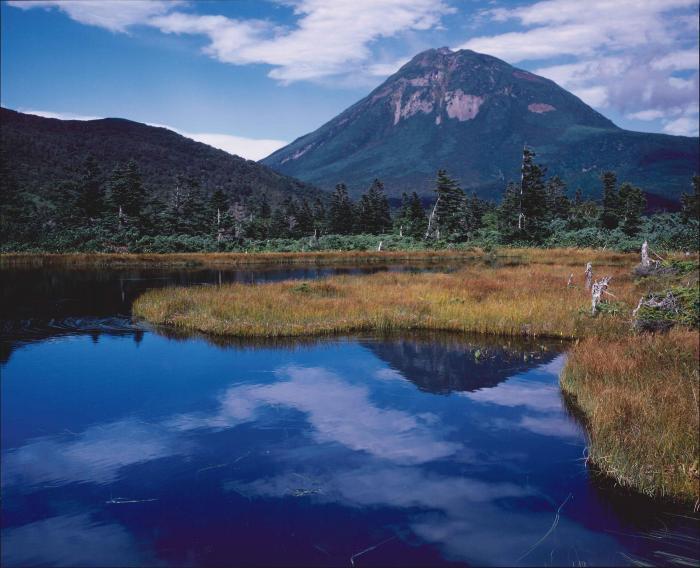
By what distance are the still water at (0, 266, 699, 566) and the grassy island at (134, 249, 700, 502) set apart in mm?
675

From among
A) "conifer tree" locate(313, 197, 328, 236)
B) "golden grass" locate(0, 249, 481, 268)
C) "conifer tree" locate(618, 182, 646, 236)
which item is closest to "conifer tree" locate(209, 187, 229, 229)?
"conifer tree" locate(313, 197, 328, 236)

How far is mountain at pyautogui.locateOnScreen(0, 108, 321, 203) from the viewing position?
283 ft

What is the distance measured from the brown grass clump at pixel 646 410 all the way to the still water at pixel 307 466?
1.45 feet

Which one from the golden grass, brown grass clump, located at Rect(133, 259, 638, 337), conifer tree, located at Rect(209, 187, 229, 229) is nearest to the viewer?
brown grass clump, located at Rect(133, 259, 638, 337)

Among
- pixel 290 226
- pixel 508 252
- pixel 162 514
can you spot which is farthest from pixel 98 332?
pixel 290 226

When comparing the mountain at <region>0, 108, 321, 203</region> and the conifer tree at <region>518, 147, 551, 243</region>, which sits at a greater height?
the mountain at <region>0, 108, 321, 203</region>

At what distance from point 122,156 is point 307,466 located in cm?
11056

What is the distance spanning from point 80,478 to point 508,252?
52.2 metres

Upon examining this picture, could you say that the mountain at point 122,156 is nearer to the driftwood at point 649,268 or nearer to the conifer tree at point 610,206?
the conifer tree at point 610,206

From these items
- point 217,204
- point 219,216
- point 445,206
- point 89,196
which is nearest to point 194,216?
point 217,204

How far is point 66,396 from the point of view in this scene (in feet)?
41.5

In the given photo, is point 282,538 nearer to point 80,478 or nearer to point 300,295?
point 80,478

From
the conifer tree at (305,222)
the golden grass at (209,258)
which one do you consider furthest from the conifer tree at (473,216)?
the conifer tree at (305,222)

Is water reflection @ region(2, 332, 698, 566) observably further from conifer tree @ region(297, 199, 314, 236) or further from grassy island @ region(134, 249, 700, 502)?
conifer tree @ region(297, 199, 314, 236)
